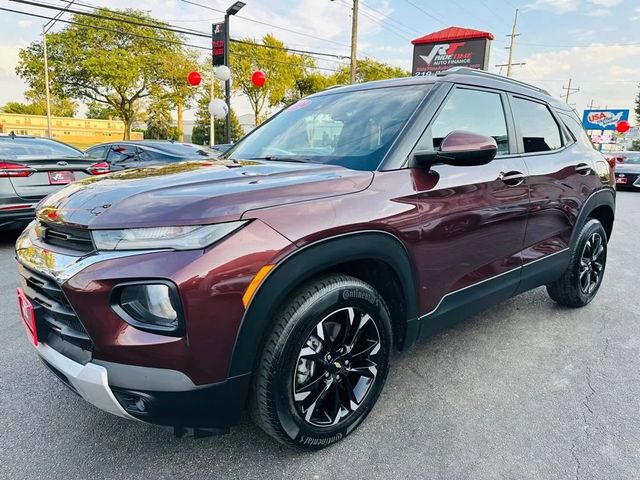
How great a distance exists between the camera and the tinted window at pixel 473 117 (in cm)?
253

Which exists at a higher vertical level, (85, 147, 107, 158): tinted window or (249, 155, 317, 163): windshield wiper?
(249, 155, 317, 163): windshield wiper

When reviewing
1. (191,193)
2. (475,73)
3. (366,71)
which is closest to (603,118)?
(366,71)

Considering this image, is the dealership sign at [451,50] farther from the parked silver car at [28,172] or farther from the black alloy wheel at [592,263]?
the black alloy wheel at [592,263]

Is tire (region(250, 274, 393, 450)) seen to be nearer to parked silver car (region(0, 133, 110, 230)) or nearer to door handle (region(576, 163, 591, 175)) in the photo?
door handle (region(576, 163, 591, 175))

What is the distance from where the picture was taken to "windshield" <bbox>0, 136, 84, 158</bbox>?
5.42m

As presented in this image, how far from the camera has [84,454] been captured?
80.5 inches

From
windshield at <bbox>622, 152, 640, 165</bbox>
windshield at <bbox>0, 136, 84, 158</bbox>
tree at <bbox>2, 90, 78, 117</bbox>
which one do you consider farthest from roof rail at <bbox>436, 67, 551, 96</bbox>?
tree at <bbox>2, 90, 78, 117</bbox>

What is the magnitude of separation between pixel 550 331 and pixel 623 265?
2.91m

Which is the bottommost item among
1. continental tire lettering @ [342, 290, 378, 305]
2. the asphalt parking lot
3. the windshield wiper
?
the asphalt parking lot

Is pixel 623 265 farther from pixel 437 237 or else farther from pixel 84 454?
pixel 84 454

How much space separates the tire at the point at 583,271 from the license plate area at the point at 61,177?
5617 mm

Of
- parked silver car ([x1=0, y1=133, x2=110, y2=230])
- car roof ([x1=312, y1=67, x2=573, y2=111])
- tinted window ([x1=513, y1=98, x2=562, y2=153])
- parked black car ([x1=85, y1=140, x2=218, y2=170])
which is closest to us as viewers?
car roof ([x1=312, y1=67, x2=573, y2=111])

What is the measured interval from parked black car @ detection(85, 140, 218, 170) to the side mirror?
6.71m

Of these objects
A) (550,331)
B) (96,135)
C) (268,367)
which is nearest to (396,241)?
(268,367)
